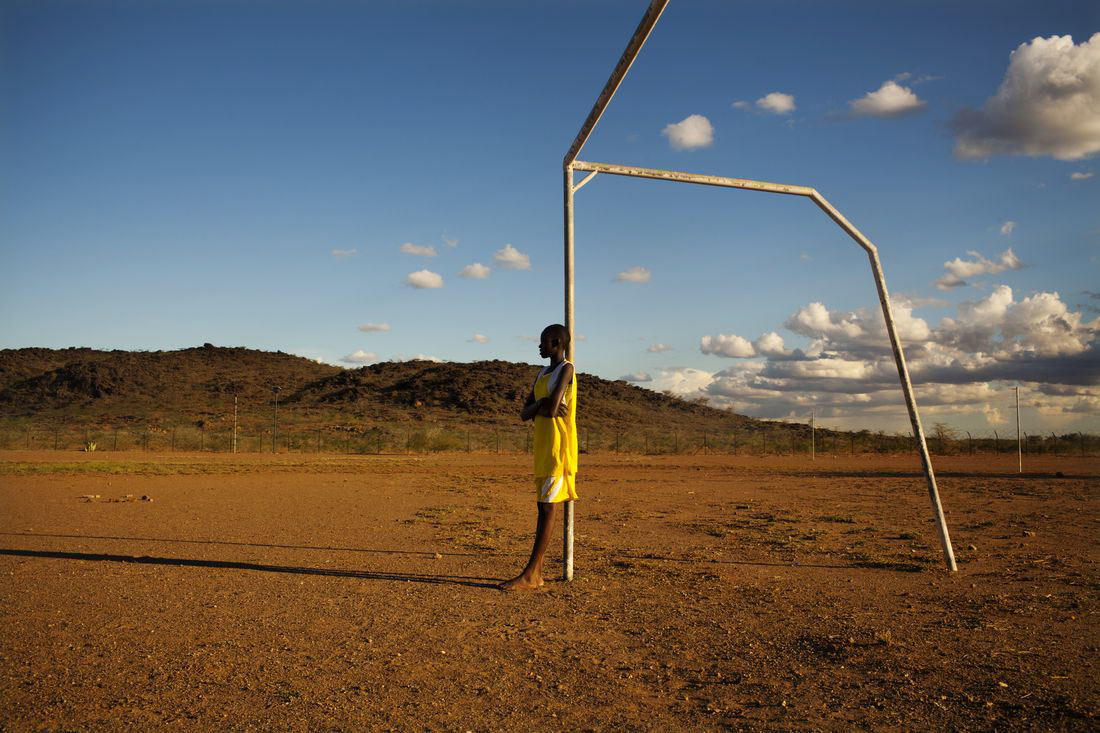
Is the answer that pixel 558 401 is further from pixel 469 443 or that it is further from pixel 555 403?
pixel 469 443

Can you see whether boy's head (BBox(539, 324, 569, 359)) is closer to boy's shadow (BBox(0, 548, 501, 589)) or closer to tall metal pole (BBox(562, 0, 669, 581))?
tall metal pole (BBox(562, 0, 669, 581))

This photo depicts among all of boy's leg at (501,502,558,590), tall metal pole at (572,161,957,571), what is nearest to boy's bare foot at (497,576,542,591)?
boy's leg at (501,502,558,590)

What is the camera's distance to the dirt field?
4.07m

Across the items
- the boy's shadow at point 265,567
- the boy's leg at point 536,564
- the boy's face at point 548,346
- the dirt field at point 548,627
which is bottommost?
the boy's shadow at point 265,567

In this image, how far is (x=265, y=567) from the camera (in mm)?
8367

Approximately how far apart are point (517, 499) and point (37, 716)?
46.0 ft

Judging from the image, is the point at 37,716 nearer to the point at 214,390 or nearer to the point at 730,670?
the point at 730,670

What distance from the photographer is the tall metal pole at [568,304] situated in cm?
741

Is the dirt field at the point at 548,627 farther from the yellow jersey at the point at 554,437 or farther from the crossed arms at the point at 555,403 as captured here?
the crossed arms at the point at 555,403

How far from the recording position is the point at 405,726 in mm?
3865

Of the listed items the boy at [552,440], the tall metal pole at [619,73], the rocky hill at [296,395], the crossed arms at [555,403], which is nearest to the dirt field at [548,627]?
the boy at [552,440]

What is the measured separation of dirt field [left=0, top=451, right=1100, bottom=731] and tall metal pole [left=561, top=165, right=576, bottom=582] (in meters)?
0.32

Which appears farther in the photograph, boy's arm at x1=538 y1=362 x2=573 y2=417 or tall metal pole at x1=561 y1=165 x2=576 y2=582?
tall metal pole at x1=561 y1=165 x2=576 y2=582

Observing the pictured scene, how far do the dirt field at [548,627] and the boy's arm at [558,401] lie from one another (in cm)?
162
